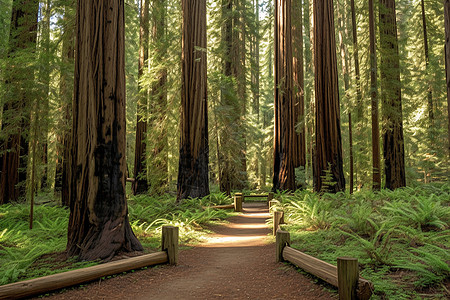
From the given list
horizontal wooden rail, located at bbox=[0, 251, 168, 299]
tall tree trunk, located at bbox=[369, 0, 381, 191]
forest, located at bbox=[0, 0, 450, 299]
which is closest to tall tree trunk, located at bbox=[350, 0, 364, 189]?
forest, located at bbox=[0, 0, 450, 299]

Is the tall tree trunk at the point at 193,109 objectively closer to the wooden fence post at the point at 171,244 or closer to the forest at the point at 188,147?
the forest at the point at 188,147

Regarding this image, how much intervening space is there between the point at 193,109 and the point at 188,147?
1366 millimetres

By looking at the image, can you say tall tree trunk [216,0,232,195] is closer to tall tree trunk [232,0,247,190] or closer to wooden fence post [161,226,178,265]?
tall tree trunk [232,0,247,190]

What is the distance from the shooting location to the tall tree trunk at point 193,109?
445 inches

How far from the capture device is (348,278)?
3.46m

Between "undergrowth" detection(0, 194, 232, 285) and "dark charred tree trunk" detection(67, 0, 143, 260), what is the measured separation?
574 millimetres

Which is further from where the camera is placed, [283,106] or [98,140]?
[283,106]

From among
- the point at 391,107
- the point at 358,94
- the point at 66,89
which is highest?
the point at 358,94

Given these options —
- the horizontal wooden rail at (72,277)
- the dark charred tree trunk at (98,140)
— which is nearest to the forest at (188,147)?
the dark charred tree trunk at (98,140)

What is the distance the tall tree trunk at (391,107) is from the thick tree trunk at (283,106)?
3671 millimetres

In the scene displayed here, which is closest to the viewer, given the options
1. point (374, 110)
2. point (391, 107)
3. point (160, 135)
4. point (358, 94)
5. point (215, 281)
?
point (215, 281)

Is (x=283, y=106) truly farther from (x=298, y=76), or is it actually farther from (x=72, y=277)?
(x=72, y=277)

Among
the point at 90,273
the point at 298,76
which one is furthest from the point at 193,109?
the point at 298,76

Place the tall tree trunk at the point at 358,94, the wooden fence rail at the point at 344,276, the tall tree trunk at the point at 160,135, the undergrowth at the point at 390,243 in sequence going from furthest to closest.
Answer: the tall tree trunk at the point at 160,135 < the tall tree trunk at the point at 358,94 < the undergrowth at the point at 390,243 < the wooden fence rail at the point at 344,276
